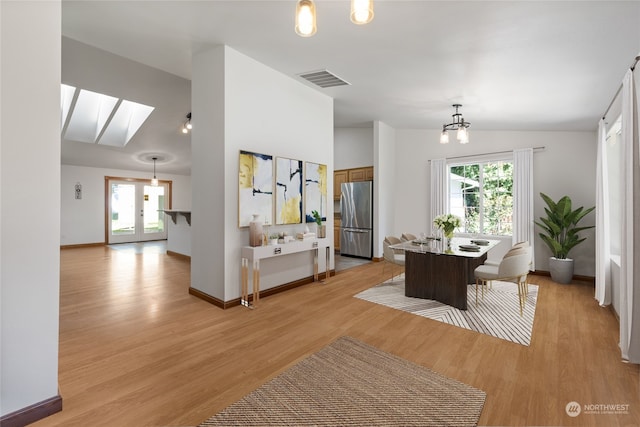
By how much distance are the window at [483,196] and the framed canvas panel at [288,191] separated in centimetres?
372

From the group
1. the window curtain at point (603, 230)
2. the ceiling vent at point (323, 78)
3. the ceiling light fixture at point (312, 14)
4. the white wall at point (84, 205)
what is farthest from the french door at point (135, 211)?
the window curtain at point (603, 230)

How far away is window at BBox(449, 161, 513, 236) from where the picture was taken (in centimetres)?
573

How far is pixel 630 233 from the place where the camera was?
92.7 inches

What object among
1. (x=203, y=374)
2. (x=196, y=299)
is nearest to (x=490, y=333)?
(x=203, y=374)

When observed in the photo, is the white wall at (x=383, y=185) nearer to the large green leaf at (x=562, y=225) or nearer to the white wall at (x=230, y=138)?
Answer: the white wall at (x=230, y=138)

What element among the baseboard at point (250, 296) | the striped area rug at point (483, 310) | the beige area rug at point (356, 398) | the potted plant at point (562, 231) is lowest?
the beige area rug at point (356, 398)

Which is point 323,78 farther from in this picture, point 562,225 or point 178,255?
point 178,255

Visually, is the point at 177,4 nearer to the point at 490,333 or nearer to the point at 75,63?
the point at 75,63

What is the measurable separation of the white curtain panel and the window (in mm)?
3355

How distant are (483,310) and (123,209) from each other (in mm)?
10418

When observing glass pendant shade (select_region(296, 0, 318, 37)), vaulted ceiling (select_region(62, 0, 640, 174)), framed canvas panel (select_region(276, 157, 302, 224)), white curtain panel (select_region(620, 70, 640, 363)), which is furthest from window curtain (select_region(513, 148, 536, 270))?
glass pendant shade (select_region(296, 0, 318, 37))

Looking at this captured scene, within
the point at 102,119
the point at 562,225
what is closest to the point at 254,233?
the point at 562,225

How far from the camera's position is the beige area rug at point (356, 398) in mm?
1715

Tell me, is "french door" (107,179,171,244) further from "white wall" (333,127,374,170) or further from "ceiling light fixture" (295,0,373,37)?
"ceiling light fixture" (295,0,373,37)
